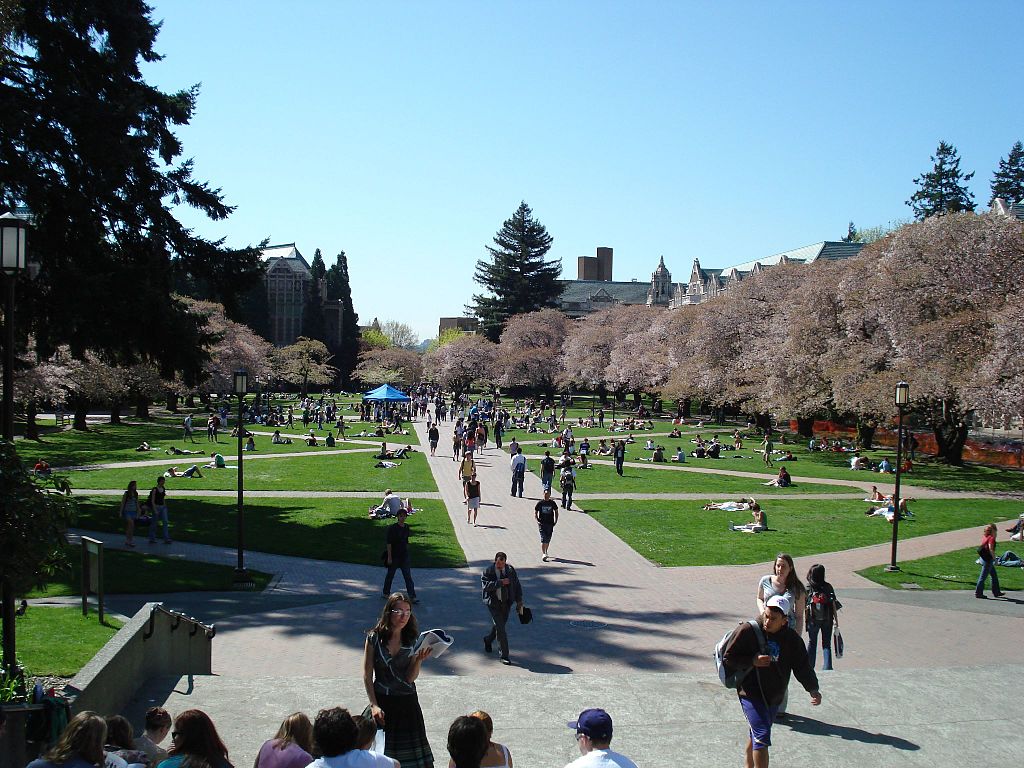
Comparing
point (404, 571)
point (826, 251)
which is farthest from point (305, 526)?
point (826, 251)

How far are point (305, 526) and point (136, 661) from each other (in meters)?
12.6

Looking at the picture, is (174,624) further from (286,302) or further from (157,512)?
(286,302)

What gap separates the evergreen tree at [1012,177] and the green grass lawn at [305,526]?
92.8 m

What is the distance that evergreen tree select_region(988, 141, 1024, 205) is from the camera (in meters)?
94.8

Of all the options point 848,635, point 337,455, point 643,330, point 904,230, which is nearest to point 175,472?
point 337,455

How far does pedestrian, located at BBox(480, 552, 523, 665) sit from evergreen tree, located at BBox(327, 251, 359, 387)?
107 meters

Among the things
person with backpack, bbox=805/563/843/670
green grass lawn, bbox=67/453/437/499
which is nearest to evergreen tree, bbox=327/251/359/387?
green grass lawn, bbox=67/453/437/499

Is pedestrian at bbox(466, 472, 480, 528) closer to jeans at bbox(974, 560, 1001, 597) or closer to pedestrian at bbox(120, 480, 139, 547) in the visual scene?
pedestrian at bbox(120, 480, 139, 547)

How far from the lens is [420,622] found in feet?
42.6

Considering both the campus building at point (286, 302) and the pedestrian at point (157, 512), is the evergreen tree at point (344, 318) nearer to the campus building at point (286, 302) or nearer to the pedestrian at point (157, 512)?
the campus building at point (286, 302)

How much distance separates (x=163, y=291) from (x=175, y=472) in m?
11.2

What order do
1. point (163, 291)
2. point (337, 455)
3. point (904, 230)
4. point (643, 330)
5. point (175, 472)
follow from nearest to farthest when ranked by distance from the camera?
point (163, 291), point (175, 472), point (904, 230), point (337, 455), point (643, 330)

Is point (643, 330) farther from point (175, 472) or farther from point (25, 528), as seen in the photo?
point (25, 528)

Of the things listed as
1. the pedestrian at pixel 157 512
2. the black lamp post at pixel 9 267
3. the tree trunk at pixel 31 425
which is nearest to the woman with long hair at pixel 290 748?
the black lamp post at pixel 9 267
